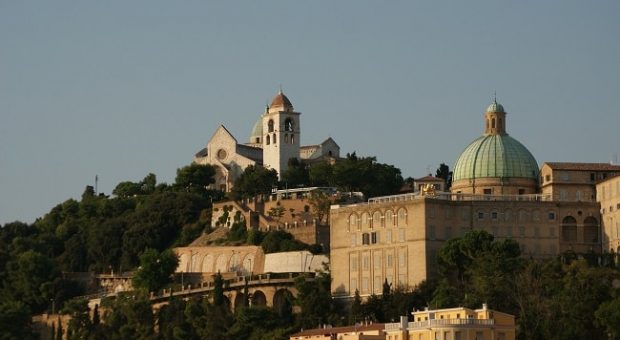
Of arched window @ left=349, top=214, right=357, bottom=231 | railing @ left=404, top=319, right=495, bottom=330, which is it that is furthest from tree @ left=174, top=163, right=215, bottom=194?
railing @ left=404, top=319, right=495, bottom=330

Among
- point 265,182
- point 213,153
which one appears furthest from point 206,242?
point 213,153

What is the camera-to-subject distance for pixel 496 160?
115m

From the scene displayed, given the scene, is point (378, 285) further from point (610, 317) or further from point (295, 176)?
point (295, 176)

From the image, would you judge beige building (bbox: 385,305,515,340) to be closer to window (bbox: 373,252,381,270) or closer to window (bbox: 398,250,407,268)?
window (bbox: 398,250,407,268)

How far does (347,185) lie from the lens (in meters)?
131

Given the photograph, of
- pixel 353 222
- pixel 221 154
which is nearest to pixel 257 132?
pixel 221 154

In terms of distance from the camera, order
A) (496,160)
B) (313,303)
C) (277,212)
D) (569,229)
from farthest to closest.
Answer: (277,212), (496,160), (569,229), (313,303)

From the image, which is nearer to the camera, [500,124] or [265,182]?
[500,124]

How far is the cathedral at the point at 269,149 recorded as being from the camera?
142375 millimetres

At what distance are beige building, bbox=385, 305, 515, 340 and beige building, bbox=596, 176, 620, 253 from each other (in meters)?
19.6

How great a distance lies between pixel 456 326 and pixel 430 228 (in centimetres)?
2156

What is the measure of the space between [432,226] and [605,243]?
11.0 metres

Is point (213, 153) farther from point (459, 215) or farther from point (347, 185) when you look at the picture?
point (459, 215)

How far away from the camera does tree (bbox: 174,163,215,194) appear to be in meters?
142
